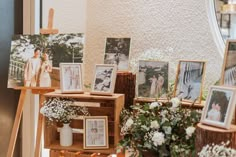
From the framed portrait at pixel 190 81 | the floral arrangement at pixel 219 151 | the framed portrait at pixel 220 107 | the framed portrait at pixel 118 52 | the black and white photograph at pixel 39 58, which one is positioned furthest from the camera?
the framed portrait at pixel 118 52

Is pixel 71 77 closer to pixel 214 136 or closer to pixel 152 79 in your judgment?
pixel 152 79

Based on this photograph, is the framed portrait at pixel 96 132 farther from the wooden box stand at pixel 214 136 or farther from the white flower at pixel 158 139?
the wooden box stand at pixel 214 136

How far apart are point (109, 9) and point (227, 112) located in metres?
1.55

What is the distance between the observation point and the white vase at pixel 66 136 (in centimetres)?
260

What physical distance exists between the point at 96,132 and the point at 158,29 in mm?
973

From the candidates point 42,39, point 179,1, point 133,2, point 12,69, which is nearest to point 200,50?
point 179,1

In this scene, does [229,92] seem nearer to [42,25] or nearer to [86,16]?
[86,16]

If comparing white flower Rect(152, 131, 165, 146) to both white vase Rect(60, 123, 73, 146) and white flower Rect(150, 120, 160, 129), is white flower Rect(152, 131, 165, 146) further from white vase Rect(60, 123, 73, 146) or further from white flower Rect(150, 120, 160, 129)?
white vase Rect(60, 123, 73, 146)

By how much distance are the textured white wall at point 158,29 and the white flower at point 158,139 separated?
31.1 inches

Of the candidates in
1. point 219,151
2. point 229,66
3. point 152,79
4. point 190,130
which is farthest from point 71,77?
point 219,151

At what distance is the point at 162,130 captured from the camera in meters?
2.20

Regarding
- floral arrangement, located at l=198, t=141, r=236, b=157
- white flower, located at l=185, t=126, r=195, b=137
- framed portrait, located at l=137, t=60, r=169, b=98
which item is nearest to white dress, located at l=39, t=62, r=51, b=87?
framed portrait, located at l=137, t=60, r=169, b=98

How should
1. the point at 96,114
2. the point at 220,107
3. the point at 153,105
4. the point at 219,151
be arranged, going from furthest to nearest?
the point at 96,114
the point at 153,105
the point at 220,107
the point at 219,151

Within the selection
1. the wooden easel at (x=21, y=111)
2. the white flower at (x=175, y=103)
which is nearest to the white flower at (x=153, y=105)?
the white flower at (x=175, y=103)
